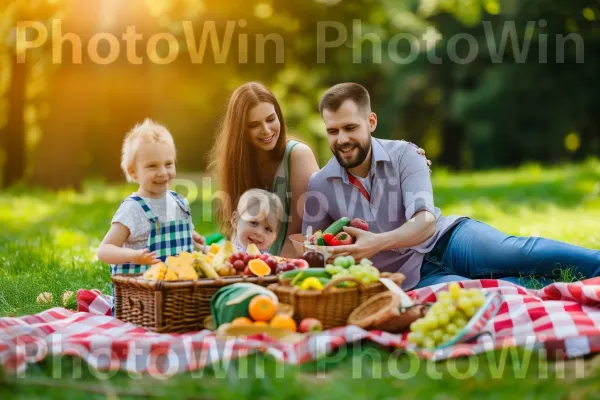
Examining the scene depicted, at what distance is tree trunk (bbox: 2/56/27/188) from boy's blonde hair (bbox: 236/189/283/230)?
11.2m

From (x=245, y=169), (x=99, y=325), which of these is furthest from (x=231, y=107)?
(x=99, y=325)

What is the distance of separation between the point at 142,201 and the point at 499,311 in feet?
7.00

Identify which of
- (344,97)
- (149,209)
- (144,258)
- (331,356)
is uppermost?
(344,97)

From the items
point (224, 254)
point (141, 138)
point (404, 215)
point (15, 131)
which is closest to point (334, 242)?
point (224, 254)

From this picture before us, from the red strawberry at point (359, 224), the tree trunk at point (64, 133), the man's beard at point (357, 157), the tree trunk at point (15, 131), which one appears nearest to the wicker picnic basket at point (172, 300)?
the red strawberry at point (359, 224)

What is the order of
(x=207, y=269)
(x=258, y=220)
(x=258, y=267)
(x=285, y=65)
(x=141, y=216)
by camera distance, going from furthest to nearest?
(x=285, y=65) < (x=258, y=220) < (x=141, y=216) < (x=258, y=267) < (x=207, y=269)

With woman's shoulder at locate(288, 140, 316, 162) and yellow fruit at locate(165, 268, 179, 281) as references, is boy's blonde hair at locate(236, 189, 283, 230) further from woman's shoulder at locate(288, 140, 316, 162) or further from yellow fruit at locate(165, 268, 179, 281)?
yellow fruit at locate(165, 268, 179, 281)

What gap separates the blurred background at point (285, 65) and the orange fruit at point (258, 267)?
209cm

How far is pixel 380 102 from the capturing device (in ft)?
87.6

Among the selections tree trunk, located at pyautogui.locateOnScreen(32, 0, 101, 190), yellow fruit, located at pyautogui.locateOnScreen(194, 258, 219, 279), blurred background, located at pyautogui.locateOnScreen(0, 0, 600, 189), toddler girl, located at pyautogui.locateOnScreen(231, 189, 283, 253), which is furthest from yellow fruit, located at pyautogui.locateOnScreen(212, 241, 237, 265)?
tree trunk, located at pyautogui.locateOnScreen(32, 0, 101, 190)

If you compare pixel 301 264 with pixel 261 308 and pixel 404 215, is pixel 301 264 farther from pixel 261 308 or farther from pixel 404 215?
pixel 404 215

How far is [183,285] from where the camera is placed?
371 centimetres

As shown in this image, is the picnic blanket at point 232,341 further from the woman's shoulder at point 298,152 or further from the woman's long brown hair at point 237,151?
the woman's shoulder at point 298,152

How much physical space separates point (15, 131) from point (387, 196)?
12.0 metres
